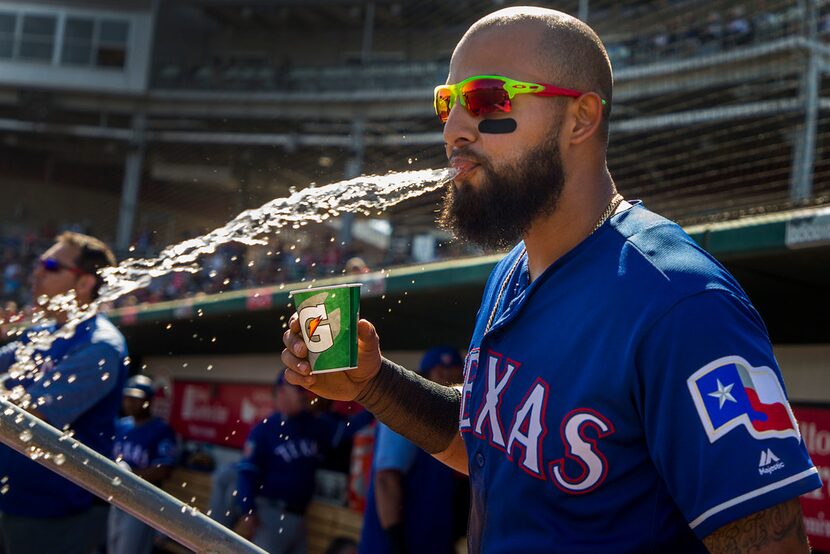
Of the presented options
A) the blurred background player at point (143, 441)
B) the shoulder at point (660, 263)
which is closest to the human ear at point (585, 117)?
the shoulder at point (660, 263)

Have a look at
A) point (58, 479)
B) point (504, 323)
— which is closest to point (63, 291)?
point (58, 479)

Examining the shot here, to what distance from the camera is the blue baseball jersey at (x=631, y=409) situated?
1.28 metres

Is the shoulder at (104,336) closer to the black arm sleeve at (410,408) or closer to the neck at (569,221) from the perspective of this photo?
the black arm sleeve at (410,408)

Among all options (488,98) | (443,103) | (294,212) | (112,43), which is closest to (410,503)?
(294,212)

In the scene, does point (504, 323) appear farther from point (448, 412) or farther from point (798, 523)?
point (798, 523)

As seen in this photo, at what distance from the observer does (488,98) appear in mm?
1740

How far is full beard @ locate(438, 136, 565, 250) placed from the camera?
67.5 inches

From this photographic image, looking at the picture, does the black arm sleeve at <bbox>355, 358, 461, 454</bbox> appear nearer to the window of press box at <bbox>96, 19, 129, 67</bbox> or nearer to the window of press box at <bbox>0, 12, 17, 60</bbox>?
the window of press box at <bbox>96, 19, 129, 67</bbox>

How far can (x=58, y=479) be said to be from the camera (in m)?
3.62

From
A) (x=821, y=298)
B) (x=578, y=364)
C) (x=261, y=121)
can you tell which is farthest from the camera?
(x=261, y=121)

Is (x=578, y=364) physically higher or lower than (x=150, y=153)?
higher

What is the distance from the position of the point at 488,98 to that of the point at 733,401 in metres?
0.76

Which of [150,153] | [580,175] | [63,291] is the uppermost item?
[580,175]

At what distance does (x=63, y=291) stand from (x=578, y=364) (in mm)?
3131
